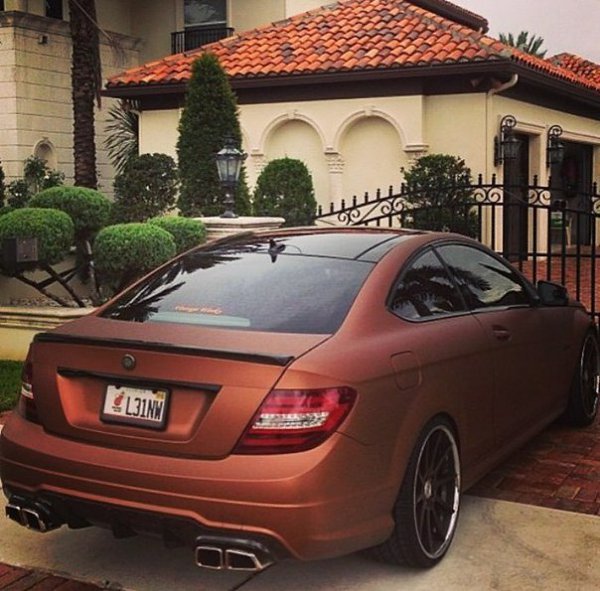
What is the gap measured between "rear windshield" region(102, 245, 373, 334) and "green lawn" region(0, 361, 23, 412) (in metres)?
3.08

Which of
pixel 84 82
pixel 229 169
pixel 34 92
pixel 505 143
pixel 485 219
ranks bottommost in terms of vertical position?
pixel 485 219

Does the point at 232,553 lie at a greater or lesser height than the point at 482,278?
lesser

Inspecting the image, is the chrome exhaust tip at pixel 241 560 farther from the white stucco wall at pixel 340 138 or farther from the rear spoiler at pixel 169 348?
the white stucco wall at pixel 340 138

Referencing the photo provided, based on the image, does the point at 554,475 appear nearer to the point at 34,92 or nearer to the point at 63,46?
the point at 34,92

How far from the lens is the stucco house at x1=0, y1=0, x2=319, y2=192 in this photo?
68.4 feet

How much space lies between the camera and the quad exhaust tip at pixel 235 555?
3381 mm

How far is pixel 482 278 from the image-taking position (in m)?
5.22

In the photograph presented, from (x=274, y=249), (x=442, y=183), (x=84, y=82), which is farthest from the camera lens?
(x=84, y=82)

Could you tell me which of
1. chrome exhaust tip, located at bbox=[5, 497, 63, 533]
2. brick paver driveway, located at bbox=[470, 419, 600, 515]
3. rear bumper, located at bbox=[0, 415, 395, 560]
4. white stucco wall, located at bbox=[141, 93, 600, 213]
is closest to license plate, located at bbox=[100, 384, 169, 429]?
rear bumper, located at bbox=[0, 415, 395, 560]

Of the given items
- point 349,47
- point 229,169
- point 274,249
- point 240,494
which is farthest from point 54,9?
point 240,494

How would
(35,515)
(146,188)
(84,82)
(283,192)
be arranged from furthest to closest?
(84,82) → (283,192) → (146,188) → (35,515)

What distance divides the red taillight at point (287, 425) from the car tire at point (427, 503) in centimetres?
60

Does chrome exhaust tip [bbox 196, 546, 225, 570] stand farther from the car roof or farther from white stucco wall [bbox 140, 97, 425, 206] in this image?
white stucco wall [bbox 140, 97, 425, 206]

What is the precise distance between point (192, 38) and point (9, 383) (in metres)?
17.6
